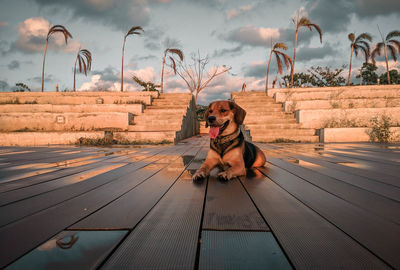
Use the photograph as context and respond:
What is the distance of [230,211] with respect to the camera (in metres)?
1.13

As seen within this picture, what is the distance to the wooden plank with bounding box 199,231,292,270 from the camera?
657mm

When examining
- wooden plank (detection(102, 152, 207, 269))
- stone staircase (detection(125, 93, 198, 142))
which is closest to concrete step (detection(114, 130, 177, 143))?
stone staircase (detection(125, 93, 198, 142))

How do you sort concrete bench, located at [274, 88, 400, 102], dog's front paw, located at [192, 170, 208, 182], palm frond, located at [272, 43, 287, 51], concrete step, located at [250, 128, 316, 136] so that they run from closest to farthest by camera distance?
1. dog's front paw, located at [192, 170, 208, 182]
2. concrete step, located at [250, 128, 316, 136]
3. concrete bench, located at [274, 88, 400, 102]
4. palm frond, located at [272, 43, 287, 51]

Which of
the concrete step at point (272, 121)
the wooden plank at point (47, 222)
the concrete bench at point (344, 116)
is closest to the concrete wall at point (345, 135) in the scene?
the concrete bench at point (344, 116)

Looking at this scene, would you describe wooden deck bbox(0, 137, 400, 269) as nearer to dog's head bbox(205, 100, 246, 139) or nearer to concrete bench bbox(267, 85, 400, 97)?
Result: dog's head bbox(205, 100, 246, 139)

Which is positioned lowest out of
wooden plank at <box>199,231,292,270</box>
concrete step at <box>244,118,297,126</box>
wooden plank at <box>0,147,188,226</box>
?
wooden plank at <box>0,147,188,226</box>

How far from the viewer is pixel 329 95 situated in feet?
35.0

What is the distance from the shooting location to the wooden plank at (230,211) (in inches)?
37.0

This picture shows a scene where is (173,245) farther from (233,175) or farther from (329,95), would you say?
(329,95)

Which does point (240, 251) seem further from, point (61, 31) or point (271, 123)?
point (61, 31)

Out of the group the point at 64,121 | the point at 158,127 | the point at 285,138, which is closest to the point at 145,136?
the point at 158,127

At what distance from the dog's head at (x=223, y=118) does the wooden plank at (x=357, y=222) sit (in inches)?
36.9

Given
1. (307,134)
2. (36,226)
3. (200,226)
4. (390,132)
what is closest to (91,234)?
(36,226)

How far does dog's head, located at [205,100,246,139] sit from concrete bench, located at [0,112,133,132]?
20.4 ft
